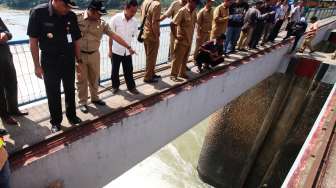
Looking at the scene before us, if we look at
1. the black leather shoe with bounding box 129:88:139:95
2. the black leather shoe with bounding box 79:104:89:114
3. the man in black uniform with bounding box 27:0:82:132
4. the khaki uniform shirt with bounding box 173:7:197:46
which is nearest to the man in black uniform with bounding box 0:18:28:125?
the man in black uniform with bounding box 27:0:82:132

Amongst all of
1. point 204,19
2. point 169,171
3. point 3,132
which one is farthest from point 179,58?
point 169,171

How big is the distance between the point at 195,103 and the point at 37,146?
3.03m

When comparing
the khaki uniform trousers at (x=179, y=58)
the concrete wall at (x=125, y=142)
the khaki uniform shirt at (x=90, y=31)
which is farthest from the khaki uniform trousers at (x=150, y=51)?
the khaki uniform shirt at (x=90, y=31)

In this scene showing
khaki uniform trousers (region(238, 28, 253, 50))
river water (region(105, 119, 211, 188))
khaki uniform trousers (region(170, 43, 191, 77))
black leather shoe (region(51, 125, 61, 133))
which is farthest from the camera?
river water (region(105, 119, 211, 188))

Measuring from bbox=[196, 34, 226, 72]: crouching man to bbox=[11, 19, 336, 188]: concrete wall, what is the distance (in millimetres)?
378

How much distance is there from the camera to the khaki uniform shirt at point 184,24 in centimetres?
Result: 441

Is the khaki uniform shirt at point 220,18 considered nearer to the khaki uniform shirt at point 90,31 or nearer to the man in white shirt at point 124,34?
the man in white shirt at point 124,34

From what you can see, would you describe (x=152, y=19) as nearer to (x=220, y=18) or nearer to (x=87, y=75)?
(x=87, y=75)

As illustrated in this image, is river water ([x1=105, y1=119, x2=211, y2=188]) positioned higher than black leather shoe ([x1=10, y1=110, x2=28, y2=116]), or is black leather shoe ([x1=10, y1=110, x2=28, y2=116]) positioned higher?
black leather shoe ([x1=10, y1=110, x2=28, y2=116])

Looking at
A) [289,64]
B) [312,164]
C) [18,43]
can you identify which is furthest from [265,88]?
[18,43]

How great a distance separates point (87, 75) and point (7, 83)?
100 cm

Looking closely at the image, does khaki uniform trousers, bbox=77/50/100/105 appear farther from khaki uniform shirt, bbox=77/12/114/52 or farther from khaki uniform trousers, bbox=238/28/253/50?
khaki uniform trousers, bbox=238/28/253/50

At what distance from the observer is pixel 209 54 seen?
211 inches

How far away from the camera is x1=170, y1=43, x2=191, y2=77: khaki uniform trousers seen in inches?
187
